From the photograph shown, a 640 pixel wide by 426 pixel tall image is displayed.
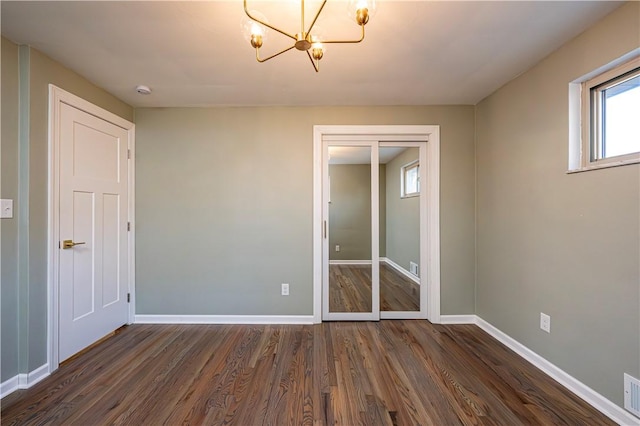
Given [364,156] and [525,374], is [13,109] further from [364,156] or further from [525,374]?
[525,374]

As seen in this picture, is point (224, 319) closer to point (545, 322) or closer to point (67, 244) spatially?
point (67, 244)

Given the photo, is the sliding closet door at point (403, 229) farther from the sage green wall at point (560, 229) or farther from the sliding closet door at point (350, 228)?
the sage green wall at point (560, 229)

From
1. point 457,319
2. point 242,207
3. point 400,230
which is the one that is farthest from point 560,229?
point 242,207

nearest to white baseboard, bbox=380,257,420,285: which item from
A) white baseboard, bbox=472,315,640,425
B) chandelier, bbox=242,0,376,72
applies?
white baseboard, bbox=472,315,640,425

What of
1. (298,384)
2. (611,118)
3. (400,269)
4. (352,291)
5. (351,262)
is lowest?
(298,384)

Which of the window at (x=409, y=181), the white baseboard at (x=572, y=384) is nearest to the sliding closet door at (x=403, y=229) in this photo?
the window at (x=409, y=181)

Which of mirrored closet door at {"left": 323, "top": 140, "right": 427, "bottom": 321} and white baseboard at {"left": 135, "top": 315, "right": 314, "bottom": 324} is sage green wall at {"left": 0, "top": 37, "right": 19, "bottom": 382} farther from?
mirrored closet door at {"left": 323, "top": 140, "right": 427, "bottom": 321}

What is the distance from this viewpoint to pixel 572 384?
5.78ft

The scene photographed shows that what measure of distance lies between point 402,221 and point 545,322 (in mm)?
1928

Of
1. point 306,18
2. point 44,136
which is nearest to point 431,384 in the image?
point 306,18

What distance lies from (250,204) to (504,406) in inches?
104

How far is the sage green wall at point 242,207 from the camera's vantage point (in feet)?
9.36

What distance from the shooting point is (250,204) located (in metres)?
2.86

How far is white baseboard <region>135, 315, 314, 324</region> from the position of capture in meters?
2.83
